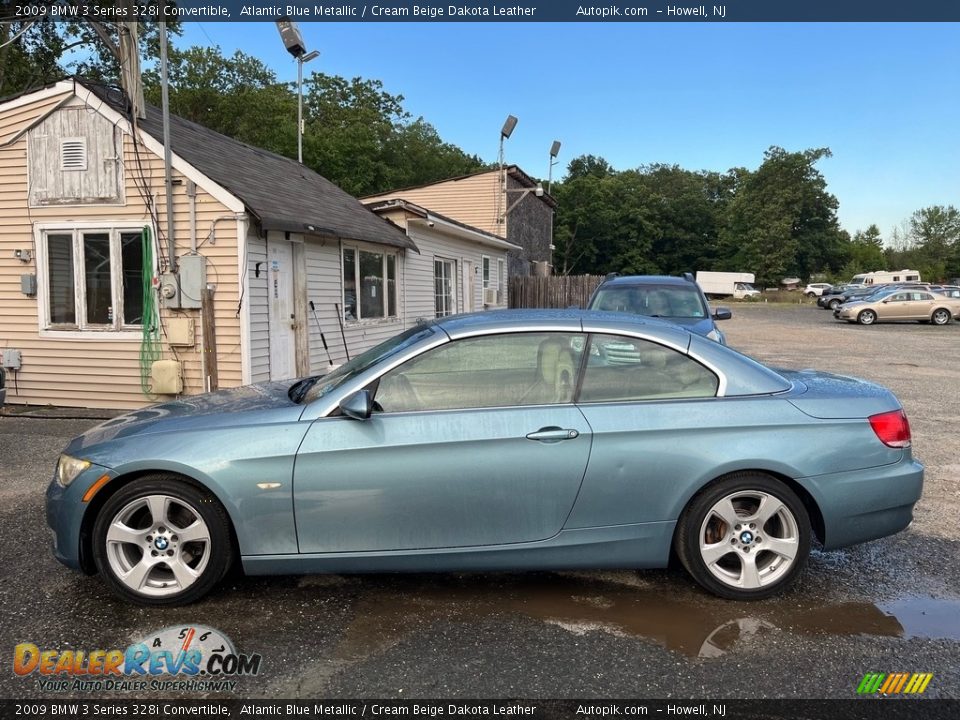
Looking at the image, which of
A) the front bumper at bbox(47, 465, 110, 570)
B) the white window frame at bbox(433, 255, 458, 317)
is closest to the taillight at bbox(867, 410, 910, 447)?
the front bumper at bbox(47, 465, 110, 570)

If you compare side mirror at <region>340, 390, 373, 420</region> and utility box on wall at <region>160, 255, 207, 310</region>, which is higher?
utility box on wall at <region>160, 255, 207, 310</region>

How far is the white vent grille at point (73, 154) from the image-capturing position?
8508 millimetres

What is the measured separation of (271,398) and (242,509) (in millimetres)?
739

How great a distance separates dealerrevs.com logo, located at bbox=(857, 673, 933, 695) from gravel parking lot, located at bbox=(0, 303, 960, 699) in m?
0.04

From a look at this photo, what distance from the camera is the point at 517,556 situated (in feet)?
11.0

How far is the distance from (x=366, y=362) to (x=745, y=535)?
7.14ft

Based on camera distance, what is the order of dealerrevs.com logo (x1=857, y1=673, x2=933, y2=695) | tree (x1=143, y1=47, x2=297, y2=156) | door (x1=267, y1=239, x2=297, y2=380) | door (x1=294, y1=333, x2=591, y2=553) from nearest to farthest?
dealerrevs.com logo (x1=857, y1=673, x2=933, y2=695), door (x1=294, y1=333, x2=591, y2=553), door (x1=267, y1=239, x2=297, y2=380), tree (x1=143, y1=47, x2=297, y2=156)

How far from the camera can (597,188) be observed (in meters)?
64.1

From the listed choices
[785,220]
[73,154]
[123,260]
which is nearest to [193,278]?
[123,260]

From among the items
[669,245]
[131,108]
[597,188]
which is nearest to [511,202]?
[131,108]

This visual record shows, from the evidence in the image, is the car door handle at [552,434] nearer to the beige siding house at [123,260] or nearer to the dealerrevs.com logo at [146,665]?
the dealerrevs.com logo at [146,665]

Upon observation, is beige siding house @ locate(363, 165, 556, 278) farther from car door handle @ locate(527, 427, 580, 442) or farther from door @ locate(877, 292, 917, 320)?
car door handle @ locate(527, 427, 580, 442)

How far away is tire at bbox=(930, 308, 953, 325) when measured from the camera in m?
26.5

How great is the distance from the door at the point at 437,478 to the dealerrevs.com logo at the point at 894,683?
141 cm
